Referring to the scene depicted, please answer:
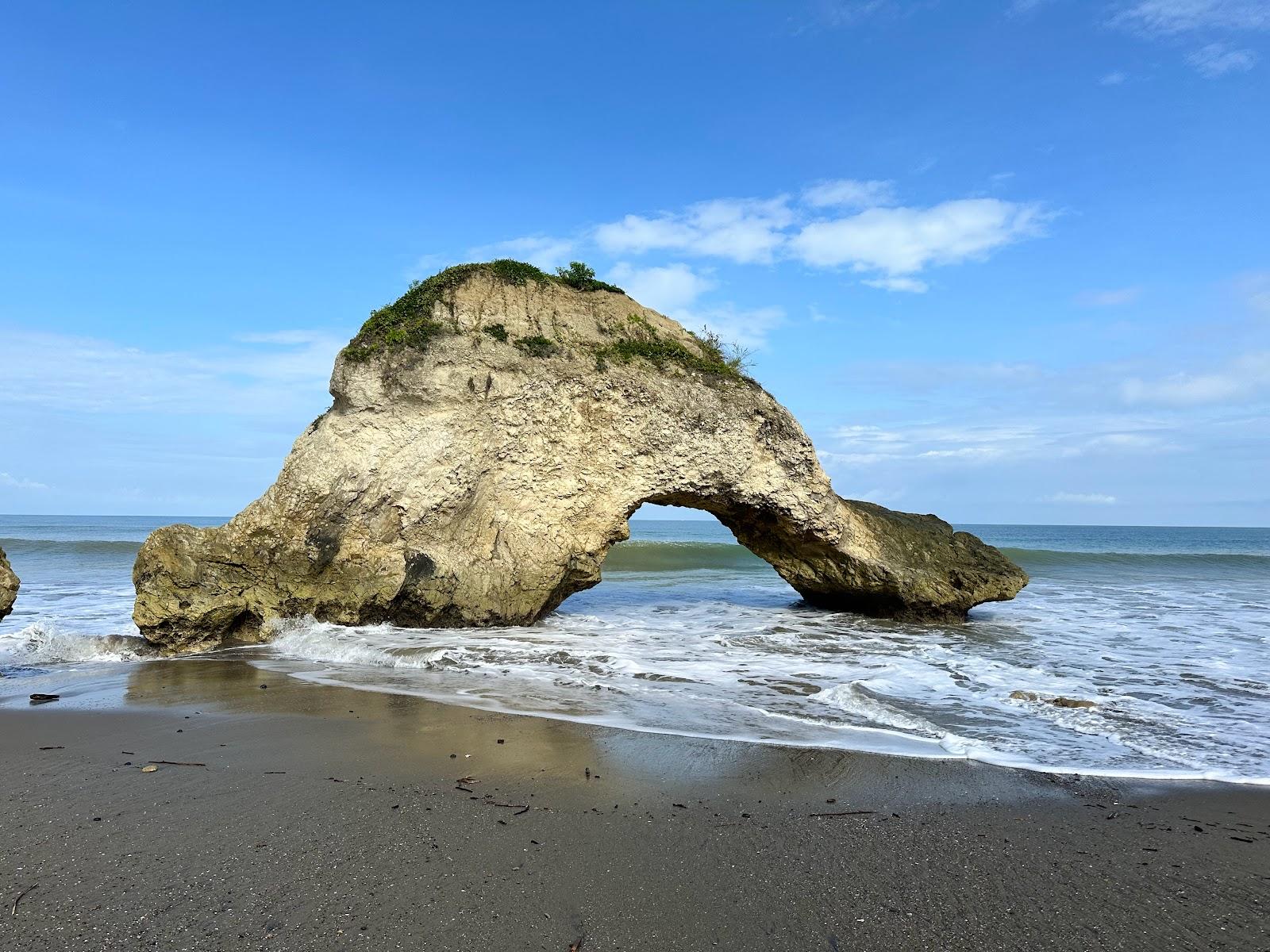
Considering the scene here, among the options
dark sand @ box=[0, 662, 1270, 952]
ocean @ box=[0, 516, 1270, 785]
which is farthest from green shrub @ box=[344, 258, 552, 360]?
dark sand @ box=[0, 662, 1270, 952]

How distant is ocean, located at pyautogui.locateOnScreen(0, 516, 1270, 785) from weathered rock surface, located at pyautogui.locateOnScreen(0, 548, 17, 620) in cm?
66

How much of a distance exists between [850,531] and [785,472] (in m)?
1.49

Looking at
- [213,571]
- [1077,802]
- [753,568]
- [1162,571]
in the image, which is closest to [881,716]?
[1077,802]

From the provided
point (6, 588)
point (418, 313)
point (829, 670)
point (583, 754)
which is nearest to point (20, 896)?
point (583, 754)

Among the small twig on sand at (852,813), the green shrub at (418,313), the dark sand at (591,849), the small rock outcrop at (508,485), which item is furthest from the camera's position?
the green shrub at (418,313)

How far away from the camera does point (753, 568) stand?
2786 centimetres

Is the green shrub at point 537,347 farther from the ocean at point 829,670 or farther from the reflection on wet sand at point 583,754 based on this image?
the reflection on wet sand at point 583,754

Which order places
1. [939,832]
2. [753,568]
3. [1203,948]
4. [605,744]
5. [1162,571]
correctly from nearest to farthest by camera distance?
1. [1203,948]
2. [939,832]
3. [605,744]
4. [1162,571]
5. [753,568]

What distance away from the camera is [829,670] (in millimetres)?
8391

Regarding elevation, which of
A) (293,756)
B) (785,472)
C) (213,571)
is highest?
(785,472)

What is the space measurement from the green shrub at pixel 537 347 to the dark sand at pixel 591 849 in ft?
23.8

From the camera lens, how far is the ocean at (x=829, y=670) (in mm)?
5742

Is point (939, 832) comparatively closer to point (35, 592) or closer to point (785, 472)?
point (785, 472)

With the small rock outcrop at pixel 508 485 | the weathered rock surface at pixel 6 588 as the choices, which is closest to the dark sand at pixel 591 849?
the weathered rock surface at pixel 6 588
